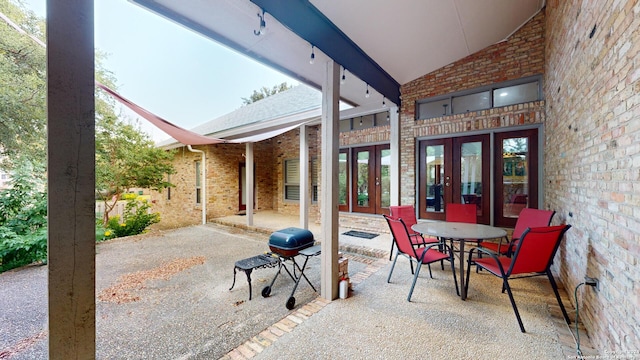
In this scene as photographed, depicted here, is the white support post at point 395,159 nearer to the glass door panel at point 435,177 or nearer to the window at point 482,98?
the window at point 482,98

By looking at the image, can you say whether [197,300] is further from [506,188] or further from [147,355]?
[506,188]

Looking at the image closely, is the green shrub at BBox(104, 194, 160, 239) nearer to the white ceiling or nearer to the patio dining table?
the white ceiling

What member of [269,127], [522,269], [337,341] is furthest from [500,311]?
[269,127]

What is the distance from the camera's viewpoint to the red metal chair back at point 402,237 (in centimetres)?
291

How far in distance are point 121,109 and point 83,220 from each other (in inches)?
285

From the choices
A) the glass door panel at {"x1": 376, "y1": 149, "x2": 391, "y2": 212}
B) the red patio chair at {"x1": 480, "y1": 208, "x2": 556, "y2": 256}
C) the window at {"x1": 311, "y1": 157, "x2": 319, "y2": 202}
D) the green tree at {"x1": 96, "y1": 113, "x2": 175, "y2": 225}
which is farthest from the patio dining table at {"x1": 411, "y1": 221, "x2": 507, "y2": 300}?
the green tree at {"x1": 96, "y1": 113, "x2": 175, "y2": 225}

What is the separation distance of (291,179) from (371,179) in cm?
349

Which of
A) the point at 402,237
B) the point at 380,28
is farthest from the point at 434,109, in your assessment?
the point at 402,237

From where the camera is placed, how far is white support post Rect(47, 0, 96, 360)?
42.1 inches

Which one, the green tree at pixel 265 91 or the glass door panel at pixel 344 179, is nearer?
the glass door panel at pixel 344 179

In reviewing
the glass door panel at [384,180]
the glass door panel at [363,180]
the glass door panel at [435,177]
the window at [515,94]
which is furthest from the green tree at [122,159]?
the window at [515,94]

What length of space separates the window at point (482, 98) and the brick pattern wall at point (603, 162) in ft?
4.06

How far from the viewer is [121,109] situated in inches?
260

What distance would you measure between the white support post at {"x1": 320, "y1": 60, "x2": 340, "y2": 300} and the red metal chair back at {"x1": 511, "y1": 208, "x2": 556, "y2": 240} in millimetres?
2664
